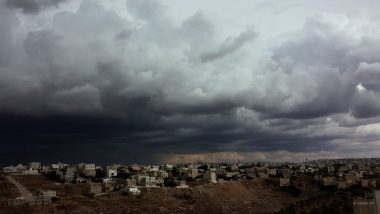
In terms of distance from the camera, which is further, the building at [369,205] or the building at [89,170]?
the building at [89,170]

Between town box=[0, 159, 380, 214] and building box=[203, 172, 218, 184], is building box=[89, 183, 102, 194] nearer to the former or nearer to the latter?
town box=[0, 159, 380, 214]

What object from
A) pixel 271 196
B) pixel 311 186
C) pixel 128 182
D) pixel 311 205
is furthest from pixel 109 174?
pixel 311 205

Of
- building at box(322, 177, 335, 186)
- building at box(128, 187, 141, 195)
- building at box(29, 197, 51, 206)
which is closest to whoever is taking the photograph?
building at box(29, 197, 51, 206)

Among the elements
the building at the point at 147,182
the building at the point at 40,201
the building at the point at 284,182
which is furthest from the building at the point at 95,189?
the building at the point at 284,182

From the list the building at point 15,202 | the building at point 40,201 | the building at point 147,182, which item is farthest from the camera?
the building at point 147,182

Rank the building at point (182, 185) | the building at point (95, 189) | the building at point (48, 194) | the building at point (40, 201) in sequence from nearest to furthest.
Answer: the building at point (40, 201) < the building at point (48, 194) < the building at point (95, 189) < the building at point (182, 185)

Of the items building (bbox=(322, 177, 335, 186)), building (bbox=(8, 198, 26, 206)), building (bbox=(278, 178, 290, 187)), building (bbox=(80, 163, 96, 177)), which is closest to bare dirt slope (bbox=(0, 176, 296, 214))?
building (bbox=(8, 198, 26, 206))

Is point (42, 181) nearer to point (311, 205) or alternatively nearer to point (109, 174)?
point (109, 174)

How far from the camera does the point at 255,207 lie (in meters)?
126

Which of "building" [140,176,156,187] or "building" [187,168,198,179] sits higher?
"building" [187,168,198,179]

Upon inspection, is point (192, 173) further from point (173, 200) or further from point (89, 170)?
point (173, 200)

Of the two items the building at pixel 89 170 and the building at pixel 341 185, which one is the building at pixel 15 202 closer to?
the building at pixel 89 170

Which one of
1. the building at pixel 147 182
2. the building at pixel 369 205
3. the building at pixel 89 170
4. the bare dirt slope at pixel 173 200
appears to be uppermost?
the building at pixel 89 170

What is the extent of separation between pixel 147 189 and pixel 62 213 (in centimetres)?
3785
